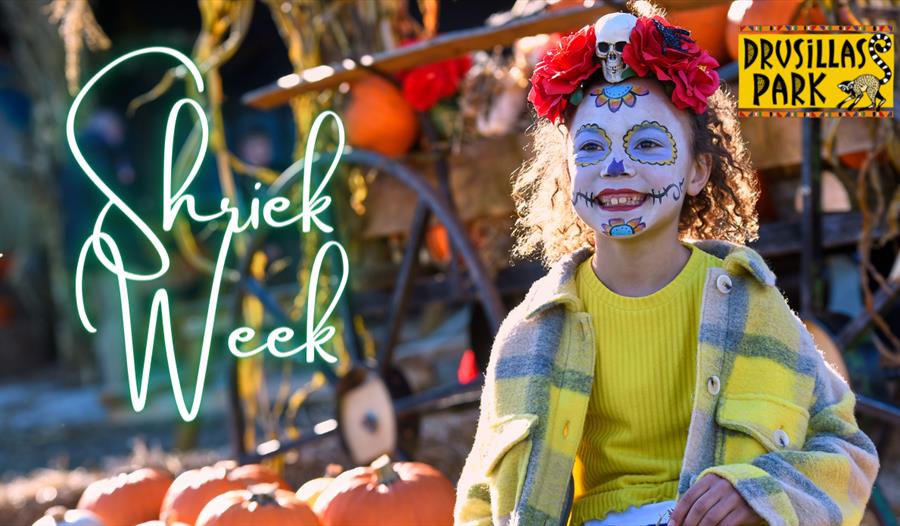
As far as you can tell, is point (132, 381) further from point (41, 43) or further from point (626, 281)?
point (41, 43)

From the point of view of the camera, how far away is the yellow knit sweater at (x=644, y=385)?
1.91 meters

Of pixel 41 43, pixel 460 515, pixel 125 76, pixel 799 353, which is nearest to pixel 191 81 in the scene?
pixel 460 515

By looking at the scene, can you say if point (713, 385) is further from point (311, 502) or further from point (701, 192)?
point (311, 502)

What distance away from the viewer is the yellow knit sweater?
191 cm

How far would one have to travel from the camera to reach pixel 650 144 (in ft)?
6.21

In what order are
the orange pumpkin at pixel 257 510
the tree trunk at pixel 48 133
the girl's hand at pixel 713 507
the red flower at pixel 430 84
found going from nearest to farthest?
the girl's hand at pixel 713 507
the orange pumpkin at pixel 257 510
the red flower at pixel 430 84
the tree trunk at pixel 48 133

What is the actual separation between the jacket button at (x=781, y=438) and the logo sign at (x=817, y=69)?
77cm

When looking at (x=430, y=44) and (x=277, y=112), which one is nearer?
(x=430, y=44)

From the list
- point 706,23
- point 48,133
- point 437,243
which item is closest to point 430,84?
point 437,243

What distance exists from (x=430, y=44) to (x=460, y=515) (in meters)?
1.27

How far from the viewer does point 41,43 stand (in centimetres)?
733

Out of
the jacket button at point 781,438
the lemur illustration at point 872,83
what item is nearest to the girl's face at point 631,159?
the jacket button at point 781,438

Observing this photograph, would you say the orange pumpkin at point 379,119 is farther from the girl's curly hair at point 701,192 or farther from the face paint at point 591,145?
the face paint at point 591,145

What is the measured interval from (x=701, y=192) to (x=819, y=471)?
522mm
